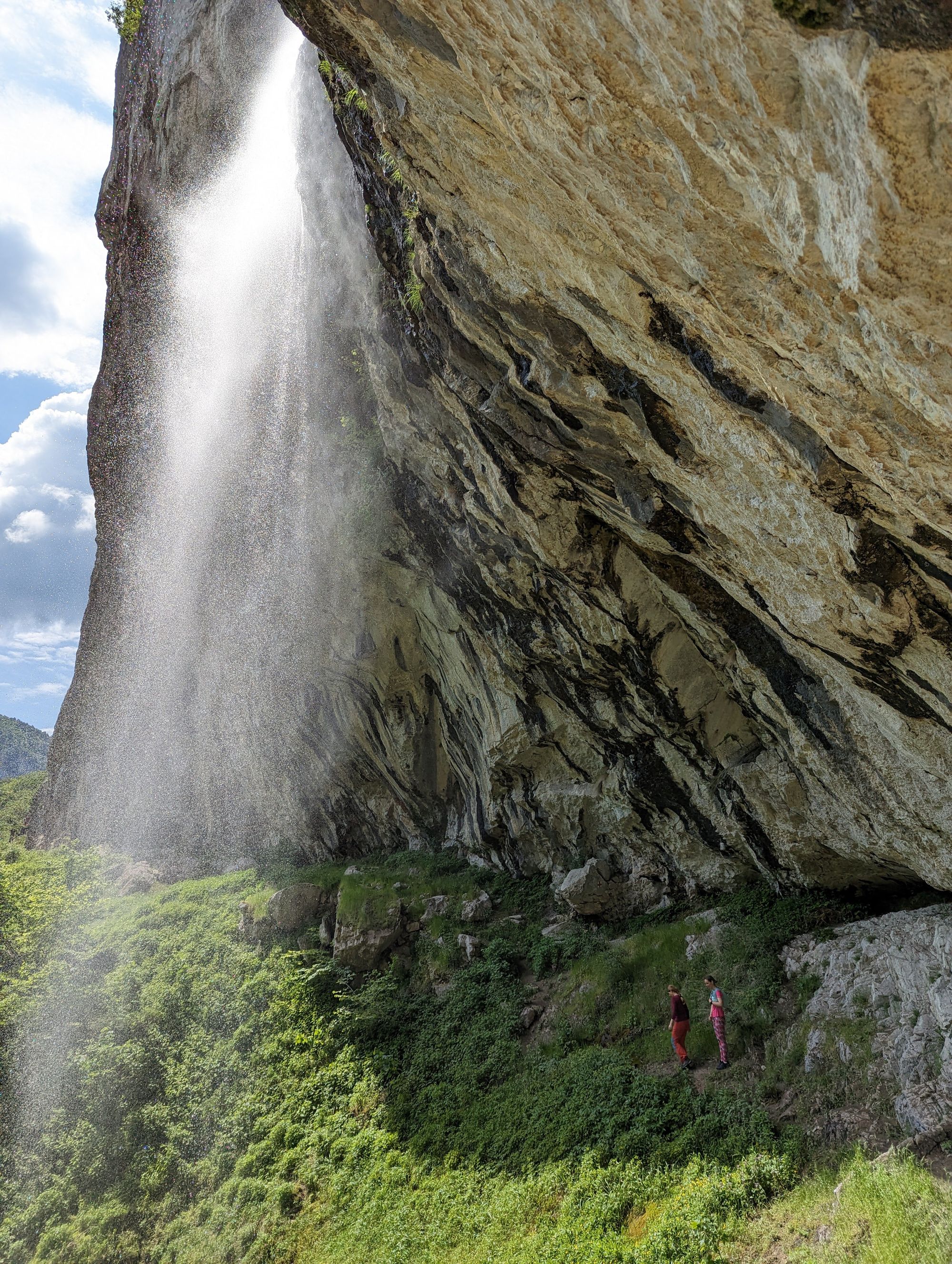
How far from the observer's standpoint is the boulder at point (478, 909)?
51.1ft

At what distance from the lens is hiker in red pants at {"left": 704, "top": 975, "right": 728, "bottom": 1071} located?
891 cm

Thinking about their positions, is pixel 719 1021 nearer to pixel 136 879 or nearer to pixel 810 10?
pixel 810 10

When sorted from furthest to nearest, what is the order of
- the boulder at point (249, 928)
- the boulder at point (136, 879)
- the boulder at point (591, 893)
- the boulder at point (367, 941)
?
the boulder at point (136, 879)
the boulder at point (249, 928)
the boulder at point (367, 941)
the boulder at point (591, 893)

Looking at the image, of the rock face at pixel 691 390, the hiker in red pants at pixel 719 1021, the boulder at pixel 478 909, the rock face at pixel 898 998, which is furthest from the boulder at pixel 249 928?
the rock face at pixel 898 998

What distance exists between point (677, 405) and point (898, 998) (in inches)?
283

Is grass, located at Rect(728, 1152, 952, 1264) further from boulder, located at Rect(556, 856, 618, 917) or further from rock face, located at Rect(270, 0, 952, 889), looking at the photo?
boulder, located at Rect(556, 856, 618, 917)

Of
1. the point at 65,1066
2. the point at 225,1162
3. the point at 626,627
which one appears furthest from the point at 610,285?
the point at 65,1066

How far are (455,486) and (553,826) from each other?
827 cm

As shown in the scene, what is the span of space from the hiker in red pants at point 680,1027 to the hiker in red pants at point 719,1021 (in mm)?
376

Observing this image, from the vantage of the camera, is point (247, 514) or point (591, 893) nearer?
point (591, 893)

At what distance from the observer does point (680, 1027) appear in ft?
31.1

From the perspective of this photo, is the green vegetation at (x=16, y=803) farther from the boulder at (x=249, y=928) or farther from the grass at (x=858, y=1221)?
the grass at (x=858, y=1221)

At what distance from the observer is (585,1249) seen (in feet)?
23.7

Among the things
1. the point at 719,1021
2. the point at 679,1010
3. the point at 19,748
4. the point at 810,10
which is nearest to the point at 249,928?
the point at 679,1010
